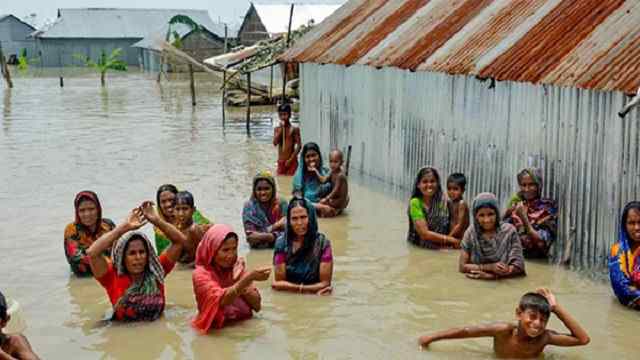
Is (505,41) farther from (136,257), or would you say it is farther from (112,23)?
(112,23)

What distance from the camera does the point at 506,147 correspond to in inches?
392

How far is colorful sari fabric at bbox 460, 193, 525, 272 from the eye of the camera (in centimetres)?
816

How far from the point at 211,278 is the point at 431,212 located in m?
3.39

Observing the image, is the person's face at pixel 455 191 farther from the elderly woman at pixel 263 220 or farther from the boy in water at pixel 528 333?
the boy in water at pixel 528 333

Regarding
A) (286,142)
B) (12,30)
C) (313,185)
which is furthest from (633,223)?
(12,30)

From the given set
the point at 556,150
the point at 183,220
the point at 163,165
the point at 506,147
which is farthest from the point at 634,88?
the point at 163,165

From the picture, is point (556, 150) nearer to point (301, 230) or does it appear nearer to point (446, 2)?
point (301, 230)

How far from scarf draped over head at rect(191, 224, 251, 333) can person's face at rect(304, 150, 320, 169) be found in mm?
4276

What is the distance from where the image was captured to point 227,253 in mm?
6727

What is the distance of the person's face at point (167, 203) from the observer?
8.66m

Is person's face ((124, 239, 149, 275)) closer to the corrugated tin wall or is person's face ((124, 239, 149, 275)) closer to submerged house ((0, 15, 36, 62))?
the corrugated tin wall

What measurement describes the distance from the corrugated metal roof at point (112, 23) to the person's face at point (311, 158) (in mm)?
50761

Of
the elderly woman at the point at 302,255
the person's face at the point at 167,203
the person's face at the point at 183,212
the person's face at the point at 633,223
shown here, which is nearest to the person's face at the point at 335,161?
the person's face at the point at 167,203

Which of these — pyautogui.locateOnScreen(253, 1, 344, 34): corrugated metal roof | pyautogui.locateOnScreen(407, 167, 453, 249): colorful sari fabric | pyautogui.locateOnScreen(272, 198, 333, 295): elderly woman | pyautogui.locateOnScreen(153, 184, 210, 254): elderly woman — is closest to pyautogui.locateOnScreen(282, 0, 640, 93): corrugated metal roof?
pyautogui.locateOnScreen(407, 167, 453, 249): colorful sari fabric
